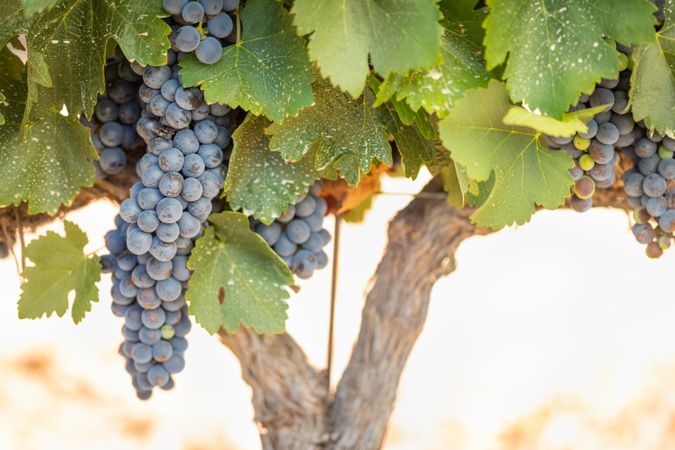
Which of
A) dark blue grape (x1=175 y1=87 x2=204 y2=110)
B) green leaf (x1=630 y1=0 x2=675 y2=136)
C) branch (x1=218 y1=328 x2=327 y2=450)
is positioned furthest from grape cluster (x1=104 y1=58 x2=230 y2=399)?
green leaf (x1=630 y1=0 x2=675 y2=136)

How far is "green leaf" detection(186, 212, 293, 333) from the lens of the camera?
687mm

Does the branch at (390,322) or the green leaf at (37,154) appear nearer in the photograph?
the green leaf at (37,154)

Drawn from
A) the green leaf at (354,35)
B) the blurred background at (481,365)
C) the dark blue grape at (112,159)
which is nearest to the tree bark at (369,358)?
the dark blue grape at (112,159)

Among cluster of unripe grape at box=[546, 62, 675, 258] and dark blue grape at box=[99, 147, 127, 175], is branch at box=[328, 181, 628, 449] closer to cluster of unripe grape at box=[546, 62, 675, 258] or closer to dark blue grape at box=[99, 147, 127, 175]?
cluster of unripe grape at box=[546, 62, 675, 258]

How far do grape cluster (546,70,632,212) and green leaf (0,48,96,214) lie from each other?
0.40 meters

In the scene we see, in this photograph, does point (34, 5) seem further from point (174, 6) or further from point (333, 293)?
point (333, 293)

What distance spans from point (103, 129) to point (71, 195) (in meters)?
0.07

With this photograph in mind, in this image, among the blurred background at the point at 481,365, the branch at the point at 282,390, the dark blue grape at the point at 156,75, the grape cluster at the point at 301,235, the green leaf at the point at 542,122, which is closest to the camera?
the green leaf at the point at 542,122

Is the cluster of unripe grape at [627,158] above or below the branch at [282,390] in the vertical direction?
above

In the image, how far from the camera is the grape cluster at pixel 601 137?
2.14 ft

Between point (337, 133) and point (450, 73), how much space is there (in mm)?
111

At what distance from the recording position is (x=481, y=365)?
1494 millimetres

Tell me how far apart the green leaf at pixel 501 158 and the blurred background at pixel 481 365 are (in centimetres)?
81

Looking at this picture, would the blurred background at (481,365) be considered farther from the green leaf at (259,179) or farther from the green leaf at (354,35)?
the green leaf at (354,35)
